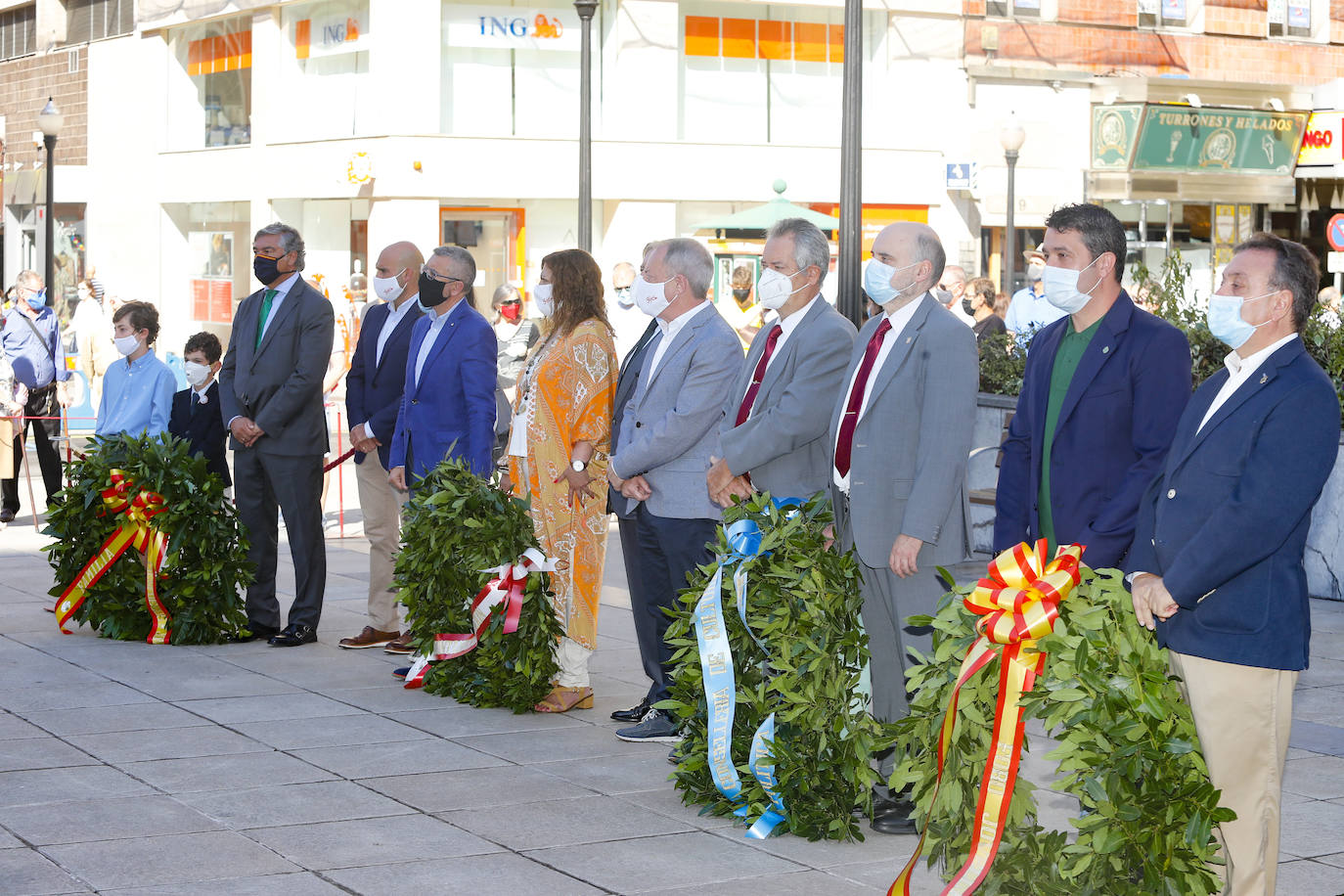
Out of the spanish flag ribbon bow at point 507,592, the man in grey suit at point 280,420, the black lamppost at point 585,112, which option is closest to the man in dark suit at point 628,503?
the spanish flag ribbon bow at point 507,592

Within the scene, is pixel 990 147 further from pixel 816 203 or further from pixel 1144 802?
pixel 1144 802

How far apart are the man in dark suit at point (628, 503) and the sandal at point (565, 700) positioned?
10.8 inches

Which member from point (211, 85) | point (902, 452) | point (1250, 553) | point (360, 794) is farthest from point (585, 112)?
point (211, 85)

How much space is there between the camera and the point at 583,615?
7.86 metres

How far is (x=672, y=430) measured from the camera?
7102 mm

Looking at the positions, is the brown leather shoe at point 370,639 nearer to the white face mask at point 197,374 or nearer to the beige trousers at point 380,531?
the beige trousers at point 380,531

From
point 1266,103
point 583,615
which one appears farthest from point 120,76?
point 583,615

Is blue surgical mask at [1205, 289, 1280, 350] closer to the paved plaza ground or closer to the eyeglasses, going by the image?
the paved plaza ground

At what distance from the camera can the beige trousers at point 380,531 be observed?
9.47 metres

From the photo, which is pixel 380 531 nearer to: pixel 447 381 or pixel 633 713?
pixel 447 381

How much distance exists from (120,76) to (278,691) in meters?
30.4

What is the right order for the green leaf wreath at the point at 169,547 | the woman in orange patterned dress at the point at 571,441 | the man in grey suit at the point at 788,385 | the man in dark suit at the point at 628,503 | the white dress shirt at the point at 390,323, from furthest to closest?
the green leaf wreath at the point at 169,547 → the white dress shirt at the point at 390,323 → the woman in orange patterned dress at the point at 571,441 → the man in dark suit at the point at 628,503 → the man in grey suit at the point at 788,385

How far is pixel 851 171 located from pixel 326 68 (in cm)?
2076

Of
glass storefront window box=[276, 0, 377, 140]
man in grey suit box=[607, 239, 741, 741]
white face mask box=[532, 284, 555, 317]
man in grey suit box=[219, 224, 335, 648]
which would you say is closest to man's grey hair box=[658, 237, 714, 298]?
man in grey suit box=[607, 239, 741, 741]
